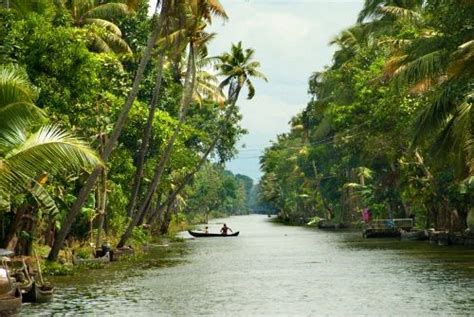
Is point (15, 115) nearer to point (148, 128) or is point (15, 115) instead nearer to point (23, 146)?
point (23, 146)

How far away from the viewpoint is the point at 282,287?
25.7 m

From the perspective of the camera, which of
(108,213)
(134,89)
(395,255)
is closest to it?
(134,89)

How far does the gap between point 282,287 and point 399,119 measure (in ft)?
74.8

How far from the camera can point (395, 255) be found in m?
38.7

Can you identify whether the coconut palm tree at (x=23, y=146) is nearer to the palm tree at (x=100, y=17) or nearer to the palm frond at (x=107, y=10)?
the palm tree at (x=100, y=17)

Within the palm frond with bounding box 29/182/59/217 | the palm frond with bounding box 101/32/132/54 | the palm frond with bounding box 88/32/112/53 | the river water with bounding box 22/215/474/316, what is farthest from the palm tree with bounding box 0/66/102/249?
the palm frond with bounding box 101/32/132/54

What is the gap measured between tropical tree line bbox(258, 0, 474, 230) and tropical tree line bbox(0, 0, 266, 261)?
30.1 feet

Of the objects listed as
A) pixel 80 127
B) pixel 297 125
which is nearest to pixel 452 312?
pixel 80 127

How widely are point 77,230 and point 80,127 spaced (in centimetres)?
804

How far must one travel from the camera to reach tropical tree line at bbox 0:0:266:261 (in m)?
17.3

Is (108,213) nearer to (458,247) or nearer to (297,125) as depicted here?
(458,247)

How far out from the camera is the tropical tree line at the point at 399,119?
1117 inches

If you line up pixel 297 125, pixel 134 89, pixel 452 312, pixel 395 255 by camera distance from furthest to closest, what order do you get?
pixel 297 125 < pixel 395 255 < pixel 134 89 < pixel 452 312

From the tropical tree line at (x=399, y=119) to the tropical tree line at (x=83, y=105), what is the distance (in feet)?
30.1
